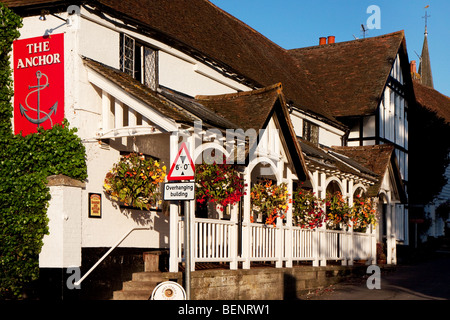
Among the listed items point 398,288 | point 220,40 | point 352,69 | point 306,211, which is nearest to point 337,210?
Answer: point 306,211

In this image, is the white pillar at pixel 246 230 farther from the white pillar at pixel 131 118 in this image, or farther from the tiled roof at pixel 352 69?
the tiled roof at pixel 352 69

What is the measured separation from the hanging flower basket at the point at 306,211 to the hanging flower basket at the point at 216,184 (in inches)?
168

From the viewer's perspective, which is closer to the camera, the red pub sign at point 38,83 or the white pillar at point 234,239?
the red pub sign at point 38,83

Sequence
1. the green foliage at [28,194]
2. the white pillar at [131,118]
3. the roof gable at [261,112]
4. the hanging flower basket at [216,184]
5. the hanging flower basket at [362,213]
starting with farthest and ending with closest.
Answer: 1. the hanging flower basket at [362,213]
2. the roof gable at [261,112]
3. the hanging flower basket at [216,184]
4. the white pillar at [131,118]
5. the green foliage at [28,194]

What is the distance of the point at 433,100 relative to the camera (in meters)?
45.6

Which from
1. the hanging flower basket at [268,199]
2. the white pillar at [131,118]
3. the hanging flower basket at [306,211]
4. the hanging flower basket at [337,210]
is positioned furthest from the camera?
the hanging flower basket at [337,210]

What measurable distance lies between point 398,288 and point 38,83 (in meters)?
10.3

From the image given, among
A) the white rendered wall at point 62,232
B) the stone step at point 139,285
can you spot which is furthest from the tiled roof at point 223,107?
the stone step at point 139,285

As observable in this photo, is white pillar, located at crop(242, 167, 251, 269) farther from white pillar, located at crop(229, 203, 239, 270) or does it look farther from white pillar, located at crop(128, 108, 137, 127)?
white pillar, located at crop(128, 108, 137, 127)

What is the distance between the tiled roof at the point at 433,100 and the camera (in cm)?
4284

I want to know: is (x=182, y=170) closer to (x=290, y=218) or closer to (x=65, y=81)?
(x=65, y=81)

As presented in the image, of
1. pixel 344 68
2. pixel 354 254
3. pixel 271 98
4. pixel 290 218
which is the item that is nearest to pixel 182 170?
pixel 271 98

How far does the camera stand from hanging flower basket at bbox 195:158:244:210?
14227 mm
